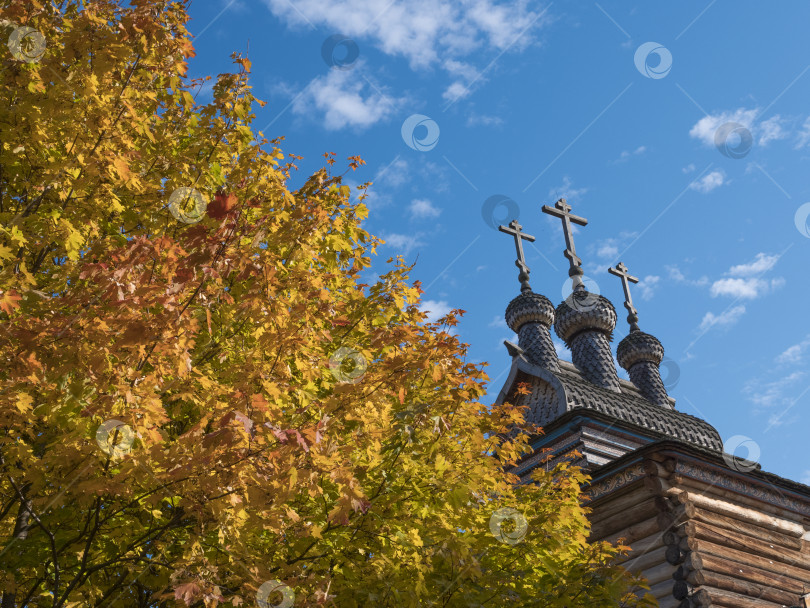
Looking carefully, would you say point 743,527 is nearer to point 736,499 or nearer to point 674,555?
point 736,499

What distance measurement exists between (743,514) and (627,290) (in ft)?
61.7

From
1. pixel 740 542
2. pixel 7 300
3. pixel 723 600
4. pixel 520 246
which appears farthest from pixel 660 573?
pixel 520 246

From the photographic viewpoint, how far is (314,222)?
21.2 ft

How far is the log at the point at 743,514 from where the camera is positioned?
1130 centimetres

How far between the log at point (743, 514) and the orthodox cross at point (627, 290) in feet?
53.3

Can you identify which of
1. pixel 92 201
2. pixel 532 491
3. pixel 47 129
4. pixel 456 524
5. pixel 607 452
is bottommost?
pixel 456 524

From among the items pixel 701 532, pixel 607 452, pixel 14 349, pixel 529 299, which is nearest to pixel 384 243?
pixel 14 349

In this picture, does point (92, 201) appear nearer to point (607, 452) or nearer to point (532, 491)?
point (532, 491)

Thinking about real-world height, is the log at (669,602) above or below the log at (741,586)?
below

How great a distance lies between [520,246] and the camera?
24672 millimetres

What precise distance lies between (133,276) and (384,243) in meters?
3.82

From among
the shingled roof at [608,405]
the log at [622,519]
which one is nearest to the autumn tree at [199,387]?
the log at [622,519]

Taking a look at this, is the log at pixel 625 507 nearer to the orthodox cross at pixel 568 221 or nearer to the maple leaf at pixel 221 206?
the maple leaf at pixel 221 206

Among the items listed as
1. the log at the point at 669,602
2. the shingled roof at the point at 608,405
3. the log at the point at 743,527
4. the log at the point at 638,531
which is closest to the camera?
the log at the point at 669,602
